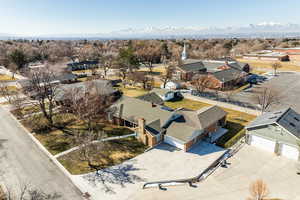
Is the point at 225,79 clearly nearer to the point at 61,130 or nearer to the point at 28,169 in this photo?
the point at 61,130

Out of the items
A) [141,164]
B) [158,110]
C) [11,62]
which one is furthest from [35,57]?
[141,164]

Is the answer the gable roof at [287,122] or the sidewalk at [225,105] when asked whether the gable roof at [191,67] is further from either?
the gable roof at [287,122]

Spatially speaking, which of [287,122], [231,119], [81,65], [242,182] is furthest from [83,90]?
[81,65]

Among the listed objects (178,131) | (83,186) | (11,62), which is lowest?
(83,186)


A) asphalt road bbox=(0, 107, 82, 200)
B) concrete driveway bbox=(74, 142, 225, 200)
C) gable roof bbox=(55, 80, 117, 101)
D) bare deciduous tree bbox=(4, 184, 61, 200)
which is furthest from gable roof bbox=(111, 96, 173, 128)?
bare deciduous tree bbox=(4, 184, 61, 200)

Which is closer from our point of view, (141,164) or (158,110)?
(141,164)

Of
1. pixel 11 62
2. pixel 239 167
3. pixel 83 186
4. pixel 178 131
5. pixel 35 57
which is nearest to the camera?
pixel 83 186

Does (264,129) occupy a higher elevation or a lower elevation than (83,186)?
higher

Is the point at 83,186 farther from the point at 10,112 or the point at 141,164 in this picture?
the point at 10,112
